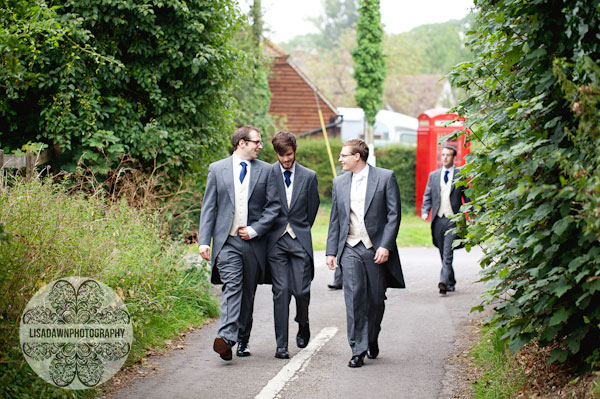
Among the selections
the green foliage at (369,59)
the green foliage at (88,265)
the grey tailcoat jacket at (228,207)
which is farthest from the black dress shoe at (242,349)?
the green foliage at (369,59)

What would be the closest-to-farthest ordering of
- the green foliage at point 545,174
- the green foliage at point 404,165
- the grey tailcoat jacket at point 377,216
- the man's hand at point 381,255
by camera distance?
the green foliage at point 545,174
the man's hand at point 381,255
the grey tailcoat jacket at point 377,216
the green foliage at point 404,165

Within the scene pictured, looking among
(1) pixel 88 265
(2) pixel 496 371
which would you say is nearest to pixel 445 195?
(2) pixel 496 371

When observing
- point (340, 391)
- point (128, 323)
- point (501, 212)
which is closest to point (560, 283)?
point (501, 212)

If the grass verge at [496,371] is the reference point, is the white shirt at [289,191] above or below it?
above

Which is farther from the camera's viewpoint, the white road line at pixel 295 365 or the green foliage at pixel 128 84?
the green foliage at pixel 128 84

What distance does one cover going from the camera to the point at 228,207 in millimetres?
8117

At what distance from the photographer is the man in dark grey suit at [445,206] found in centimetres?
1238

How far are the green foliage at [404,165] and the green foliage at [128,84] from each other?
1727cm

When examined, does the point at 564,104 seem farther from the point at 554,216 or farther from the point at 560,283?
the point at 560,283

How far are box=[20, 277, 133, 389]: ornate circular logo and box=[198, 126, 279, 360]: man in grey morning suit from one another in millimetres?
1065

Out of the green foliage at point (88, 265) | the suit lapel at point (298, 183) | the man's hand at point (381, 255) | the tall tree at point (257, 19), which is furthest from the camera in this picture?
the tall tree at point (257, 19)

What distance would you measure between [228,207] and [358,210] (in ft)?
4.28

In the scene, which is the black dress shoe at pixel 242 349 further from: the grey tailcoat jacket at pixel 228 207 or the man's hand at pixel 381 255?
the man's hand at pixel 381 255

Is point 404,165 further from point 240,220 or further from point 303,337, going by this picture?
point 240,220
